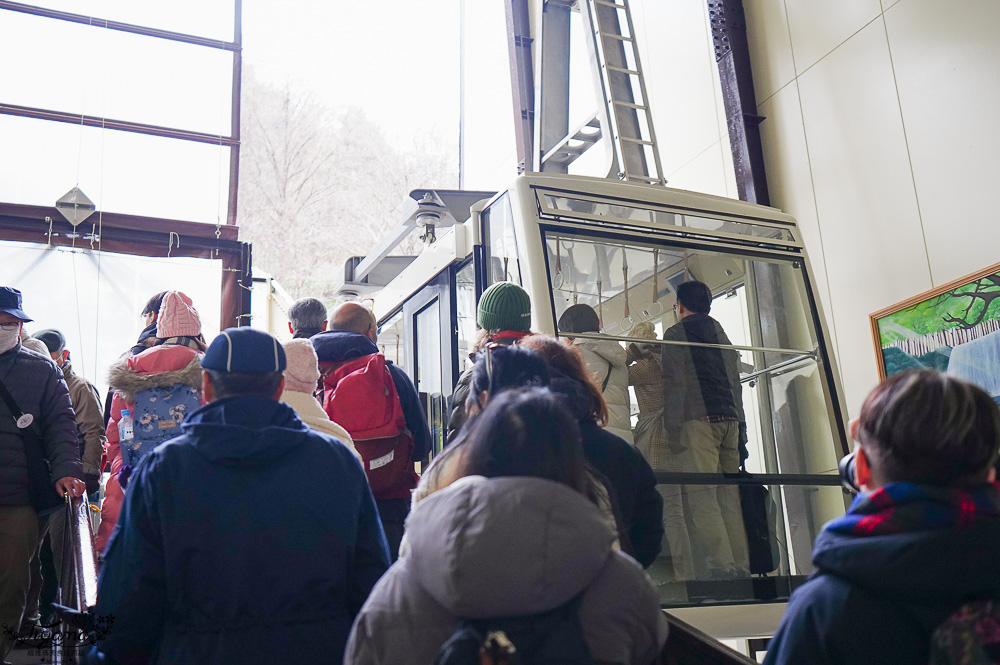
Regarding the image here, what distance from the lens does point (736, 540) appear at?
4355 millimetres

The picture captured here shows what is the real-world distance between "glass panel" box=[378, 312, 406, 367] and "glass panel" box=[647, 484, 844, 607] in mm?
2650

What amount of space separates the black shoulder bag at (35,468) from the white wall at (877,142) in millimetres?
4680

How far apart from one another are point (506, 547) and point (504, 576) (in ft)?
0.15

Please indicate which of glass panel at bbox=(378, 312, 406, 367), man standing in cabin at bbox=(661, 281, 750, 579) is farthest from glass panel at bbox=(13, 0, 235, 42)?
man standing in cabin at bbox=(661, 281, 750, 579)

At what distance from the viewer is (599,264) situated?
4496 millimetres

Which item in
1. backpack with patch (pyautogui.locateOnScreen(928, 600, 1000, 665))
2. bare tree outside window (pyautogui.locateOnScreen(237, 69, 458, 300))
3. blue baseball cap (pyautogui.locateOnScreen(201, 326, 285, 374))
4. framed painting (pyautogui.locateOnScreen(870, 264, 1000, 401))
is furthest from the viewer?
bare tree outside window (pyautogui.locateOnScreen(237, 69, 458, 300))

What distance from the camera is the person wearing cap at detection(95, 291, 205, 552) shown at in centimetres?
358

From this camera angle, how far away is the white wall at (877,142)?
4.98m

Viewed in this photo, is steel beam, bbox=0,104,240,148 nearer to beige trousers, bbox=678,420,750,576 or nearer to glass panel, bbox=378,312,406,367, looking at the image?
glass panel, bbox=378,312,406,367

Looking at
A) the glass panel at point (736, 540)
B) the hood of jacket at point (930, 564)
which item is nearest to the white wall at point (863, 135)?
the glass panel at point (736, 540)

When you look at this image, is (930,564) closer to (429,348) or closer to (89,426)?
(89,426)

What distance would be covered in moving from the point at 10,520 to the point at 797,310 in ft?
13.1

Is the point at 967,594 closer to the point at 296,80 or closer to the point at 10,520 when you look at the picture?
the point at 10,520

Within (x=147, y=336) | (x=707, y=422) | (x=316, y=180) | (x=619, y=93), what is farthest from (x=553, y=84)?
(x=316, y=180)
